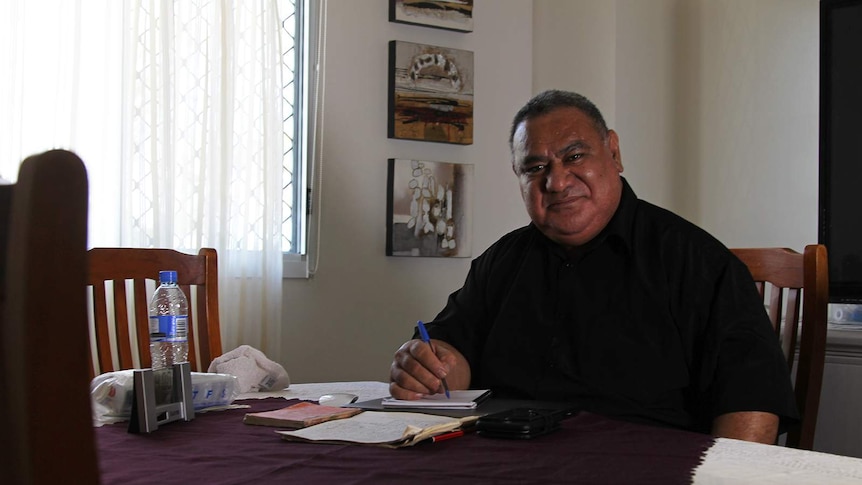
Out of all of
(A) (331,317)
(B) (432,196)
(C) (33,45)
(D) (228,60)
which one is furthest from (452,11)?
(C) (33,45)

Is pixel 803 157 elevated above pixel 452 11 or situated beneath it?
situated beneath

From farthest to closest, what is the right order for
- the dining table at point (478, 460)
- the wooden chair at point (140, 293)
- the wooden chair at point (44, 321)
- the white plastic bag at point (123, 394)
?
the wooden chair at point (140, 293) → the white plastic bag at point (123, 394) → the dining table at point (478, 460) → the wooden chair at point (44, 321)

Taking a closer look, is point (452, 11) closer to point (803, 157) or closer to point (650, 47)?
point (650, 47)

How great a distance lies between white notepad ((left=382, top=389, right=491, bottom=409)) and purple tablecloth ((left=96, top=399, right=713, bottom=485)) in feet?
0.65

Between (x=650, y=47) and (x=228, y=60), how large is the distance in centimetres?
180

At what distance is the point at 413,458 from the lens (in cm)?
105

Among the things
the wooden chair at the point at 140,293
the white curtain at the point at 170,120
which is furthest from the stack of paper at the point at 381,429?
the white curtain at the point at 170,120

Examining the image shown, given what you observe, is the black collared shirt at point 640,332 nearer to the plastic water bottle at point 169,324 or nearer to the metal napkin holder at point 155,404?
the plastic water bottle at point 169,324

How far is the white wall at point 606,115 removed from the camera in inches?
130

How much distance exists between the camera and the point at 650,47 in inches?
150

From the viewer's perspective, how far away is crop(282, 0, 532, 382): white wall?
334 cm

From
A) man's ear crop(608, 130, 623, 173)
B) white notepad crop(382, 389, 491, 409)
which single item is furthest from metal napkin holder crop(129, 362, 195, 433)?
man's ear crop(608, 130, 623, 173)

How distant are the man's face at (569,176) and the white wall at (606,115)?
Result: 5.04ft

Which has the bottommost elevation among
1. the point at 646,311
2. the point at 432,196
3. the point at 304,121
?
the point at 646,311
